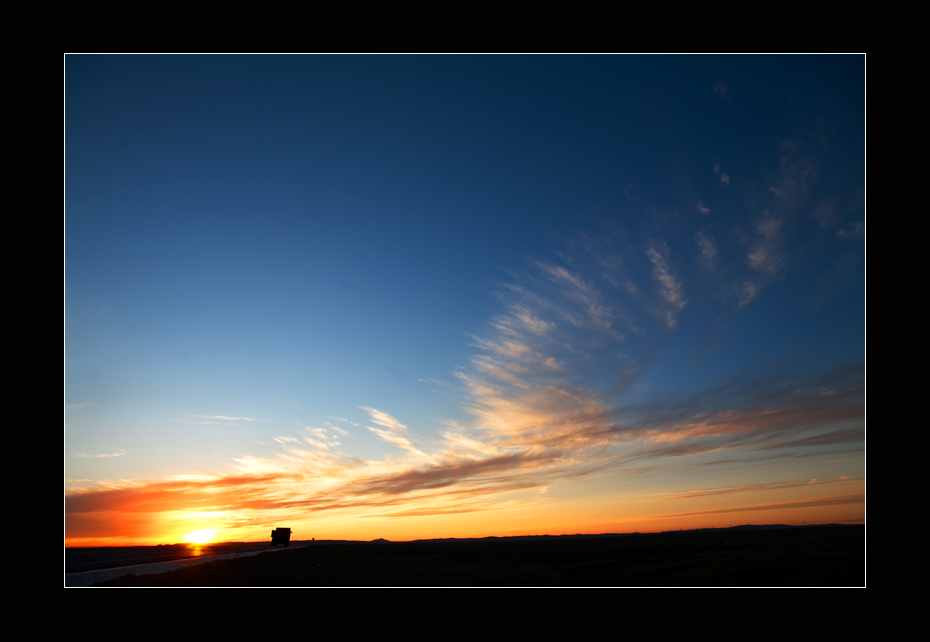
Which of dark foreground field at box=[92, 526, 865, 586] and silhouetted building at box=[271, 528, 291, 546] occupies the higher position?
dark foreground field at box=[92, 526, 865, 586]

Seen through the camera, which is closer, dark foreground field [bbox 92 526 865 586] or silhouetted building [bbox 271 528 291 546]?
dark foreground field [bbox 92 526 865 586]

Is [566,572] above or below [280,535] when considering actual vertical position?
above

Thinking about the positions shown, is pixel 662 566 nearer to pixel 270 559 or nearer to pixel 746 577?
pixel 746 577

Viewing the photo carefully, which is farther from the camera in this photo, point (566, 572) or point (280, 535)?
point (280, 535)

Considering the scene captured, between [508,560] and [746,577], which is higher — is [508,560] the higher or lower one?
the lower one

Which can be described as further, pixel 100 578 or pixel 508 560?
pixel 508 560

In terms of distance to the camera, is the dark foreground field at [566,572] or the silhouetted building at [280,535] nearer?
the dark foreground field at [566,572]

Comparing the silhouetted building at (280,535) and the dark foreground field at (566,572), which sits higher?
the dark foreground field at (566,572)
